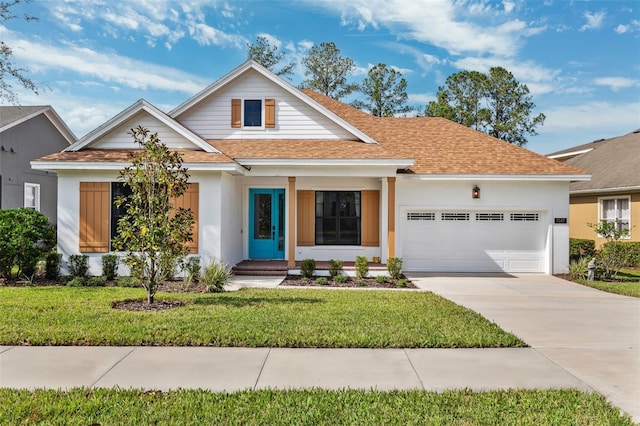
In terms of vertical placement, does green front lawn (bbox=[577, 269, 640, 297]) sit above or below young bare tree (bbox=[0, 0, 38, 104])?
below

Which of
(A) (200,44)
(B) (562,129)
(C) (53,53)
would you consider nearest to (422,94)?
(B) (562,129)

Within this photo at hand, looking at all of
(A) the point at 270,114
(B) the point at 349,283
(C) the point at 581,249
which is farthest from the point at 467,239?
(A) the point at 270,114

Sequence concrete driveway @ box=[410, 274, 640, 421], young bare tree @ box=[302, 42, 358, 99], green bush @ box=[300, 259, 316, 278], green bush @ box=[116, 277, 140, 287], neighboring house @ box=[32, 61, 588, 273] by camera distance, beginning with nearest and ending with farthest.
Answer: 1. concrete driveway @ box=[410, 274, 640, 421]
2. green bush @ box=[116, 277, 140, 287]
3. green bush @ box=[300, 259, 316, 278]
4. neighboring house @ box=[32, 61, 588, 273]
5. young bare tree @ box=[302, 42, 358, 99]

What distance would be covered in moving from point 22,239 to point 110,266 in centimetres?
209

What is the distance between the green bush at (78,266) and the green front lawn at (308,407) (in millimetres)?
7995

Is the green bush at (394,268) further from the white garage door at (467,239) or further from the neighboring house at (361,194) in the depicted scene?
the white garage door at (467,239)

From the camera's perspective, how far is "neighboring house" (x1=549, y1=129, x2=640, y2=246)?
55.8 ft

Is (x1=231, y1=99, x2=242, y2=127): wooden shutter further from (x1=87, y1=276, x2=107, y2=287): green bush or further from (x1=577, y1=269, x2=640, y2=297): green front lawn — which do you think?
(x1=577, y1=269, x2=640, y2=297): green front lawn

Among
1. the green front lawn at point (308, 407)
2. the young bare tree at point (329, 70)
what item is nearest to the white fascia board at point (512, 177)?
the green front lawn at point (308, 407)

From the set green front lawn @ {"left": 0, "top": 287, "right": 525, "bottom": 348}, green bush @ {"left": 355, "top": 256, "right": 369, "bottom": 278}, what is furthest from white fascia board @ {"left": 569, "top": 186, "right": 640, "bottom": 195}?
green front lawn @ {"left": 0, "top": 287, "right": 525, "bottom": 348}

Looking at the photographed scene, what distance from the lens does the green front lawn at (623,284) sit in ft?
35.1

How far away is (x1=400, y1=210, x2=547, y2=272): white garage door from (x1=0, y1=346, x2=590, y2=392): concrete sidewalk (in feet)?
27.6

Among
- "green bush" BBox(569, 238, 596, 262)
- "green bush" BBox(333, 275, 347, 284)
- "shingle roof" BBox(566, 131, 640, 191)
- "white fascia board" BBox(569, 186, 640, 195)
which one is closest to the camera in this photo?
"green bush" BBox(333, 275, 347, 284)

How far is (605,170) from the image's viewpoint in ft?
64.7
